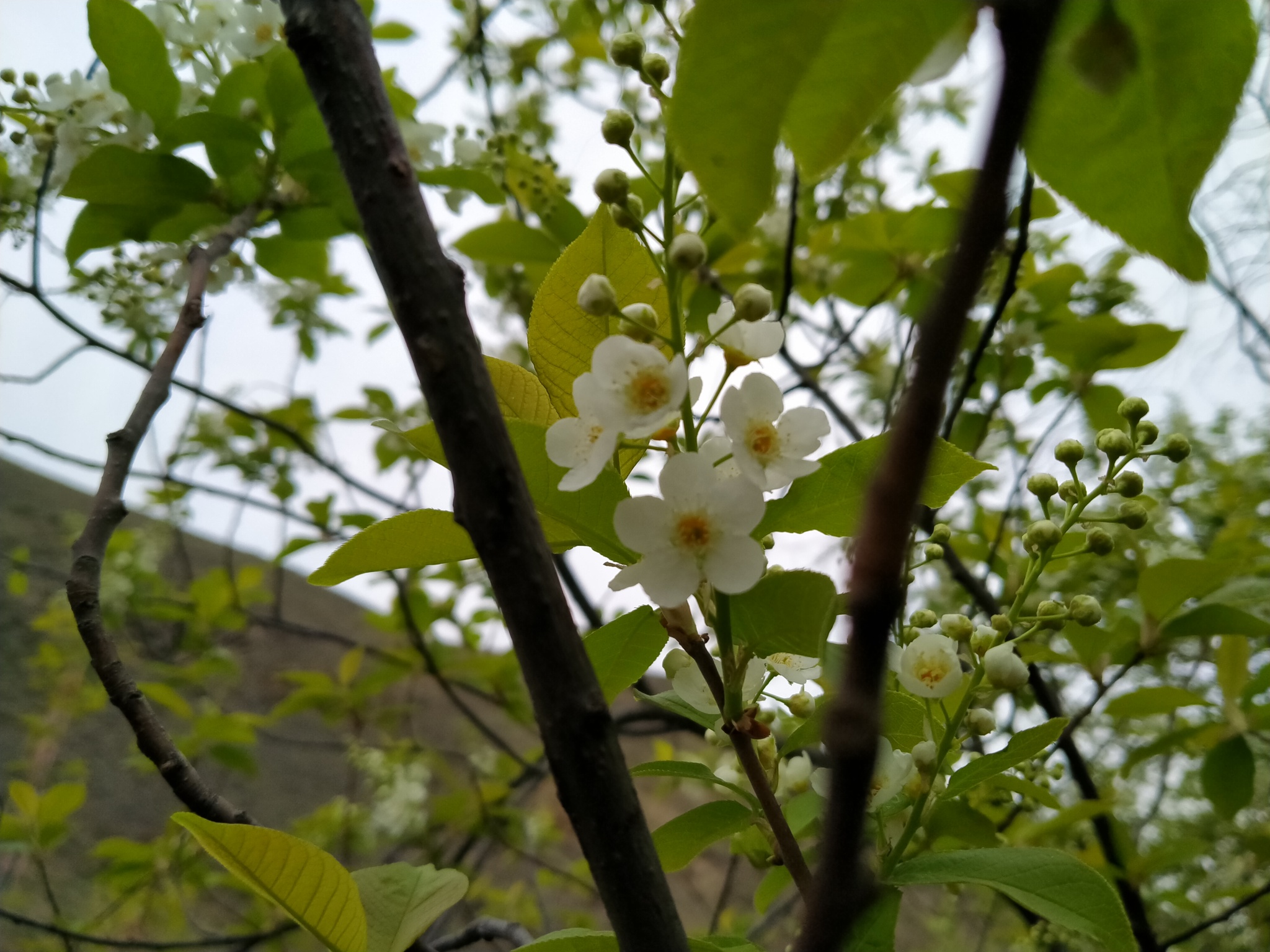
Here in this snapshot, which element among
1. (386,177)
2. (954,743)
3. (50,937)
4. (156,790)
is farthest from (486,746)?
(386,177)

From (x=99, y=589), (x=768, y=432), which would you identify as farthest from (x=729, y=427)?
(x=99, y=589)

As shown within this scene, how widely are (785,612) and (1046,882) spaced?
23 centimetres

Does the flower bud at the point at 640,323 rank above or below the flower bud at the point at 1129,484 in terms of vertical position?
below

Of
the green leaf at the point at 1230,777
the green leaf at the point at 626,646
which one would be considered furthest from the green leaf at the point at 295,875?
the green leaf at the point at 1230,777

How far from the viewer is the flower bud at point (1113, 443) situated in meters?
0.66

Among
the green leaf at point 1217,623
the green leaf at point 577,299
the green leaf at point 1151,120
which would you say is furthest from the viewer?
the green leaf at point 1217,623

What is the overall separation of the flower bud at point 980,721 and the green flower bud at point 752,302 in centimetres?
35

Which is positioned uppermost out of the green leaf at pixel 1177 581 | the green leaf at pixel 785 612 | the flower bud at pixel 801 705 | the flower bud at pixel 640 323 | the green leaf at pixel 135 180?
the green leaf at pixel 135 180

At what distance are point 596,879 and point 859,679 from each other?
223mm

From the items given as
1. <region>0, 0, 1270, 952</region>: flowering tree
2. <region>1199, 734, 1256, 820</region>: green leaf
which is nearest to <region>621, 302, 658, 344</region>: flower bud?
<region>0, 0, 1270, 952</region>: flowering tree

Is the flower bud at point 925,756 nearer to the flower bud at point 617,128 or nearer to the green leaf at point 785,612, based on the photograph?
the green leaf at point 785,612

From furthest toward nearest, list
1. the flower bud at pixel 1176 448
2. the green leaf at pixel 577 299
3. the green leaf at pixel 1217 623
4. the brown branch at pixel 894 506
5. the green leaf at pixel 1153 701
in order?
the green leaf at pixel 1153 701
the green leaf at pixel 1217 623
the flower bud at pixel 1176 448
the green leaf at pixel 577 299
the brown branch at pixel 894 506

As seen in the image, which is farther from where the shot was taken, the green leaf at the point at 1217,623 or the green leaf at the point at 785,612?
the green leaf at the point at 1217,623

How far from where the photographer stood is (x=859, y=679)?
19 centimetres
